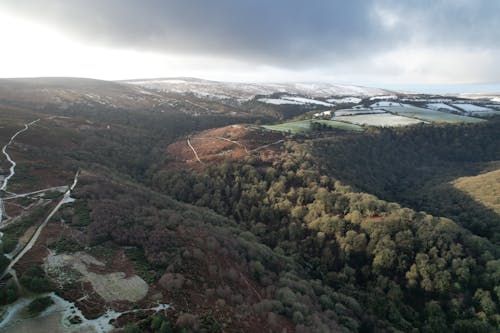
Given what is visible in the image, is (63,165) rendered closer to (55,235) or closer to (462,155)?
(55,235)

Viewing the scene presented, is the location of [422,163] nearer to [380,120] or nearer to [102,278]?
[380,120]

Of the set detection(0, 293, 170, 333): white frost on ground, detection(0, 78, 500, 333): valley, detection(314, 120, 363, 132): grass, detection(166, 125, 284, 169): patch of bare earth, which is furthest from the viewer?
detection(314, 120, 363, 132): grass

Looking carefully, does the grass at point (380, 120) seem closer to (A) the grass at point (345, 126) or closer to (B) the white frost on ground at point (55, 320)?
(A) the grass at point (345, 126)

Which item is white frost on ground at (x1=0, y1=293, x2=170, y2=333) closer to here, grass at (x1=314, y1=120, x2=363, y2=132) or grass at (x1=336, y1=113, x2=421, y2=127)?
grass at (x1=314, y1=120, x2=363, y2=132)

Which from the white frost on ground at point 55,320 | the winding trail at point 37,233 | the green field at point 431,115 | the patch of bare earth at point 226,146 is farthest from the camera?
the green field at point 431,115

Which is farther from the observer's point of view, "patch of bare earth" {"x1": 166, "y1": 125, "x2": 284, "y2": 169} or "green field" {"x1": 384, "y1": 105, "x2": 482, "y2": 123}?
"green field" {"x1": 384, "y1": 105, "x2": 482, "y2": 123}

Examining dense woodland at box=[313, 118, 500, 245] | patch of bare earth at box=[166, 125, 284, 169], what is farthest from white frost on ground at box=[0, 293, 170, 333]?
dense woodland at box=[313, 118, 500, 245]

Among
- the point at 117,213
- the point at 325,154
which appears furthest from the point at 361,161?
the point at 117,213

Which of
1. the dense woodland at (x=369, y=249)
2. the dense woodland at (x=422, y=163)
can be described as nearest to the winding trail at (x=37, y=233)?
the dense woodland at (x=369, y=249)

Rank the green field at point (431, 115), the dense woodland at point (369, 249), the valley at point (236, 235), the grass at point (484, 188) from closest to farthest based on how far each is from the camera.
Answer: the valley at point (236, 235)
the dense woodland at point (369, 249)
the grass at point (484, 188)
the green field at point (431, 115)

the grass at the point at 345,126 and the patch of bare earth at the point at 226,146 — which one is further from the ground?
the grass at the point at 345,126
